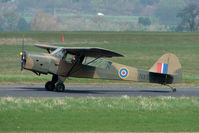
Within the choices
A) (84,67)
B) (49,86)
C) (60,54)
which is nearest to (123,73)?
(84,67)

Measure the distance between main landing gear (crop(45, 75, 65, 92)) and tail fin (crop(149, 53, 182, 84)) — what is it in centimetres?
449

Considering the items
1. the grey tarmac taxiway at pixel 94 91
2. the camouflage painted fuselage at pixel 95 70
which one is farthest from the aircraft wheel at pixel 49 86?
the camouflage painted fuselage at pixel 95 70

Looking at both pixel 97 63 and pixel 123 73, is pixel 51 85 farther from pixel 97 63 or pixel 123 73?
pixel 123 73

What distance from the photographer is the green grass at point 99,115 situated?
40.4ft

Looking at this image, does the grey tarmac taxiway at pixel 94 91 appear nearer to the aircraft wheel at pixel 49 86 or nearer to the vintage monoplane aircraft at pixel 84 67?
the aircraft wheel at pixel 49 86

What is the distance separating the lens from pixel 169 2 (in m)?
184

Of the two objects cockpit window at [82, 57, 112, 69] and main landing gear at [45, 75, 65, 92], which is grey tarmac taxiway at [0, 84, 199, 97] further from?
cockpit window at [82, 57, 112, 69]

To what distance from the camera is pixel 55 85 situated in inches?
834

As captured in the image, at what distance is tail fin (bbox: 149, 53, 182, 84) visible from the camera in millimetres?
22219

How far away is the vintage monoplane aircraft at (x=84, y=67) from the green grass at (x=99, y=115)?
4085 mm

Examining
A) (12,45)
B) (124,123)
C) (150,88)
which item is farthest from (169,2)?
(124,123)

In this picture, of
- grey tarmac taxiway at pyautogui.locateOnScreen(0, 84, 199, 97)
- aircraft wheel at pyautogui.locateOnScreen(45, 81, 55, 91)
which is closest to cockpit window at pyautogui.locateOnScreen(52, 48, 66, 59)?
aircraft wheel at pyautogui.locateOnScreen(45, 81, 55, 91)

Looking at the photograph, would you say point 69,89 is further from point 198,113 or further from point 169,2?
point 169,2

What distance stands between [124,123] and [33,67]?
27.5 ft
